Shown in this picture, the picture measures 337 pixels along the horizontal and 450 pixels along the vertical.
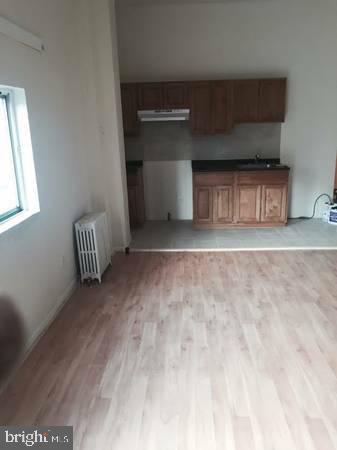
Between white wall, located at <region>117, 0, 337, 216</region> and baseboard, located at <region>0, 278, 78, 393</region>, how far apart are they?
344cm

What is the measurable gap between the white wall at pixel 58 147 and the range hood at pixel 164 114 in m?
0.92

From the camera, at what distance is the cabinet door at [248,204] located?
17.8ft

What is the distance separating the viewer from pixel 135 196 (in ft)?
18.5

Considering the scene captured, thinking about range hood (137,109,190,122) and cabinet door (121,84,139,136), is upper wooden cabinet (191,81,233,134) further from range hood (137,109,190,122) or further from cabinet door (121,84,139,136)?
cabinet door (121,84,139,136)

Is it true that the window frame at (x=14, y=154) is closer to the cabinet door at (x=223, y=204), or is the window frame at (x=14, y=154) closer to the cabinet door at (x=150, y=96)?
the cabinet door at (x=150, y=96)

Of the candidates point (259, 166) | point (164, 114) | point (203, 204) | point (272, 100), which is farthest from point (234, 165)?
point (164, 114)

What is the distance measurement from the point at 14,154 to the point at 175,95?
3084 mm

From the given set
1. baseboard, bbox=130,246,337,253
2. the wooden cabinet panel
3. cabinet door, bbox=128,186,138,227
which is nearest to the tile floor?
baseboard, bbox=130,246,337,253

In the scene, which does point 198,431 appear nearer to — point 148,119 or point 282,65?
point 148,119

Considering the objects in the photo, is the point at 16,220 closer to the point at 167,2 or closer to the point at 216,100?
the point at 216,100

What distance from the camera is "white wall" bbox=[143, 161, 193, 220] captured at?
601 cm

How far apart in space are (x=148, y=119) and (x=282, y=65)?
2.12 meters

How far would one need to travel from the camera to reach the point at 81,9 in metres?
4.01

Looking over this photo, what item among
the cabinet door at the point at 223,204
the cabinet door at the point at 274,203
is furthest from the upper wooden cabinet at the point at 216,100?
the cabinet door at the point at 274,203
